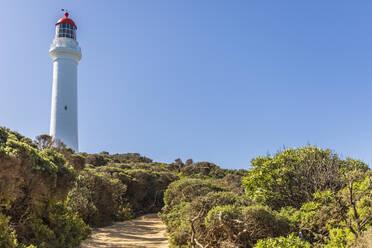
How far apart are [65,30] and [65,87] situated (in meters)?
7.46

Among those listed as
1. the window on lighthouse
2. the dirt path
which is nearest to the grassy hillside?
the dirt path

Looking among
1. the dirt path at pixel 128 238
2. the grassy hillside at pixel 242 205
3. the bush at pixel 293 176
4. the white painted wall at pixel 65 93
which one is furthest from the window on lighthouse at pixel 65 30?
the bush at pixel 293 176

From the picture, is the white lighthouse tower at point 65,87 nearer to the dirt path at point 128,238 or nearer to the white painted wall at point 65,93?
the white painted wall at point 65,93

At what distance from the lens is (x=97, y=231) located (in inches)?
517

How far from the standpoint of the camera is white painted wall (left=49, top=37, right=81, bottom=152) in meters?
31.9

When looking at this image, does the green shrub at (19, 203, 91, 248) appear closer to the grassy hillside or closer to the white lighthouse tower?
the grassy hillside

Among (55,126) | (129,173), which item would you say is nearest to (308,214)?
(129,173)

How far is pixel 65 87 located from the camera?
32656 mm

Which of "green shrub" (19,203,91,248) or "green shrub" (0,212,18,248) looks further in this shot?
"green shrub" (19,203,91,248)

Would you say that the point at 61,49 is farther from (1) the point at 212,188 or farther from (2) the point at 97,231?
A: (1) the point at 212,188

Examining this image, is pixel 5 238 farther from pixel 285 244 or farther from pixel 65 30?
pixel 65 30

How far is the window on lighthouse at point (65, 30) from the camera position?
34844 millimetres

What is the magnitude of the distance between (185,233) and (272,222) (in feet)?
7.83

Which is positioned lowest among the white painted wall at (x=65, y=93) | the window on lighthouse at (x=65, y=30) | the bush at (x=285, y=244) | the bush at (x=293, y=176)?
the bush at (x=285, y=244)
